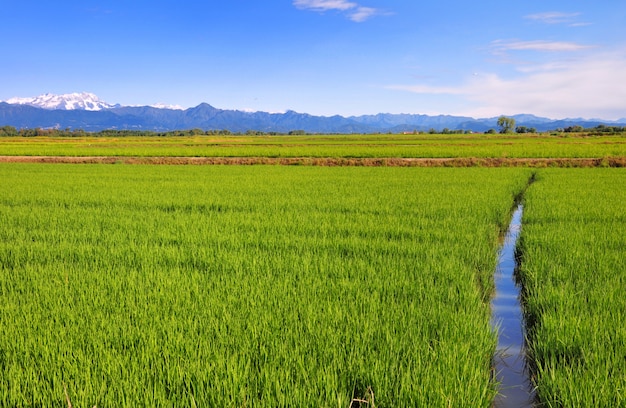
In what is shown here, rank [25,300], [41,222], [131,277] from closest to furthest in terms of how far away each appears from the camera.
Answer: [25,300], [131,277], [41,222]

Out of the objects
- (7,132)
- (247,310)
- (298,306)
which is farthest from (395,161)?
(7,132)

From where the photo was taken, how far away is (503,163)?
25156mm

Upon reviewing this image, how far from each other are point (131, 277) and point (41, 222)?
475 cm

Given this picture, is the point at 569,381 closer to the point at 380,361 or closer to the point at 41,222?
the point at 380,361

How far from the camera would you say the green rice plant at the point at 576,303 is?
2760mm

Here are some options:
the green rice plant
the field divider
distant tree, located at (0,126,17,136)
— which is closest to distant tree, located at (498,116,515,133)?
the green rice plant

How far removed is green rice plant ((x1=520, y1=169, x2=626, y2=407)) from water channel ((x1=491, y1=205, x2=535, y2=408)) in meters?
0.15

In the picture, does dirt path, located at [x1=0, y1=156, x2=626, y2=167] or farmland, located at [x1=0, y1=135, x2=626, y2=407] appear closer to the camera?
farmland, located at [x1=0, y1=135, x2=626, y2=407]

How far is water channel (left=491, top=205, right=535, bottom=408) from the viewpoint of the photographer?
10.7 feet

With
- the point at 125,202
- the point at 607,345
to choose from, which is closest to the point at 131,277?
the point at 607,345

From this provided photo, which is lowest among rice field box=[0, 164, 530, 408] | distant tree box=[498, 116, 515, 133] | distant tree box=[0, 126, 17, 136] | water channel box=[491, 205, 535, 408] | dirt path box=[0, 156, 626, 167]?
Answer: water channel box=[491, 205, 535, 408]

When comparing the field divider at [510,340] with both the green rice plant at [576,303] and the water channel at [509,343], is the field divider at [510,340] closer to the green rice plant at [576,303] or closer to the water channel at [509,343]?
the water channel at [509,343]

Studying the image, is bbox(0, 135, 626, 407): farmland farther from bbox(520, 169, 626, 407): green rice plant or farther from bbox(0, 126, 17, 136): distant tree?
bbox(0, 126, 17, 136): distant tree

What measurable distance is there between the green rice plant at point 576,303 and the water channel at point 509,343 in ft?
0.49
